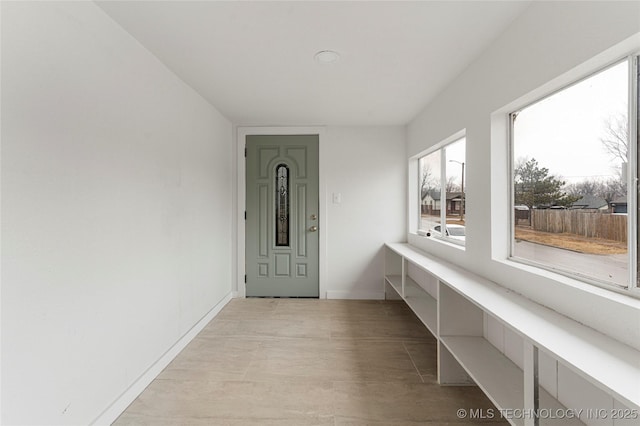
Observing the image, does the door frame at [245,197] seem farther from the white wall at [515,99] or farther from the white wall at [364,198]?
the white wall at [515,99]

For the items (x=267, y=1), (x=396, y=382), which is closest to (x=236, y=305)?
(x=396, y=382)

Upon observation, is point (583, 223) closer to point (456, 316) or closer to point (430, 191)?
point (456, 316)

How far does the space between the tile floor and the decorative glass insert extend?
1.16 meters

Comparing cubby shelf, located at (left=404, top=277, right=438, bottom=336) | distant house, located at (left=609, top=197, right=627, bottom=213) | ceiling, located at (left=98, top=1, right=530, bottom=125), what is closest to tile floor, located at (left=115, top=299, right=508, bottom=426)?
cubby shelf, located at (left=404, top=277, right=438, bottom=336)

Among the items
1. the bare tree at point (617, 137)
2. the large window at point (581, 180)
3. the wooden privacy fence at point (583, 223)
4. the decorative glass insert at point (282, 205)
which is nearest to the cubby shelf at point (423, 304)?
the large window at point (581, 180)

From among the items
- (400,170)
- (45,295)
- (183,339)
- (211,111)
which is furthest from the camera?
(400,170)

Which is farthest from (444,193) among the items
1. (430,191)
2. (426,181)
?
(426,181)

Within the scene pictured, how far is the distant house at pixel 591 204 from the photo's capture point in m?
1.35

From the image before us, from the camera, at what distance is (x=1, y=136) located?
1.17m

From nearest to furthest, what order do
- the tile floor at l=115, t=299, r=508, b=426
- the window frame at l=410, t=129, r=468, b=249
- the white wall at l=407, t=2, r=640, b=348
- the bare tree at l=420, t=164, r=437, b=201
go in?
the white wall at l=407, t=2, r=640, b=348 < the tile floor at l=115, t=299, r=508, b=426 < the window frame at l=410, t=129, r=468, b=249 < the bare tree at l=420, t=164, r=437, b=201

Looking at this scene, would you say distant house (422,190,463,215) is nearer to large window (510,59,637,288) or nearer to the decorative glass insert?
large window (510,59,637,288)

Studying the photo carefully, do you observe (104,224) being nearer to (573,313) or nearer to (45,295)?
(45,295)

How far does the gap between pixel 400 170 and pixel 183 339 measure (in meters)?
3.10

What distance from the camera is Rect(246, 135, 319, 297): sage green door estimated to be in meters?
4.04
